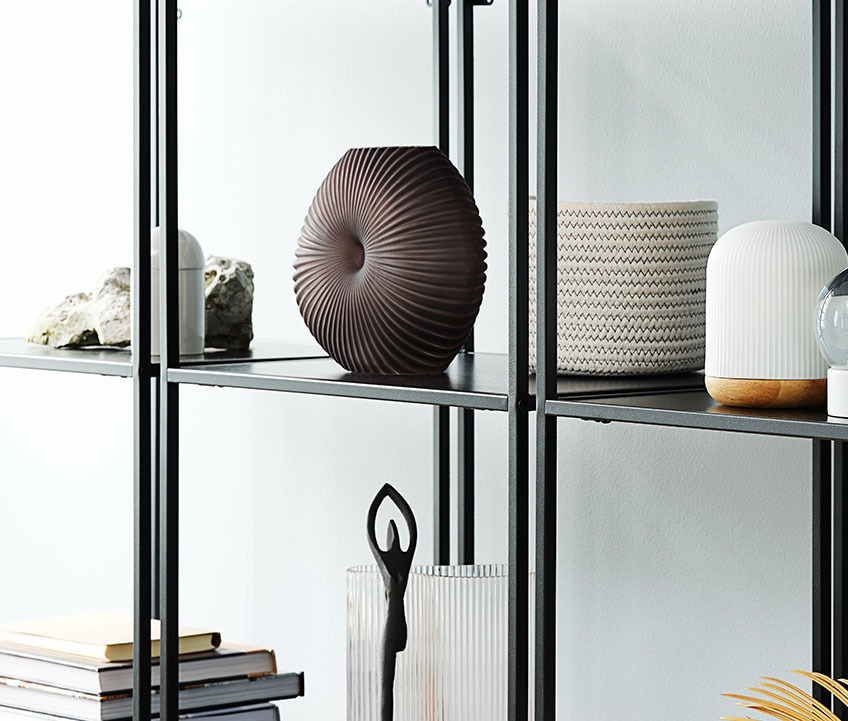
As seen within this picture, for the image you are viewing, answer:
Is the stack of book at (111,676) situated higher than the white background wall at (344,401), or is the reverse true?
the white background wall at (344,401)

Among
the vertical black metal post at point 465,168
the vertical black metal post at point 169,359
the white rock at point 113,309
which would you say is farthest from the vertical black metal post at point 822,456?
the white rock at point 113,309

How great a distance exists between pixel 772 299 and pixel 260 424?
113 cm

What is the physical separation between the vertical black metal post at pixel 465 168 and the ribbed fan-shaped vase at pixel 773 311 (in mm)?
628

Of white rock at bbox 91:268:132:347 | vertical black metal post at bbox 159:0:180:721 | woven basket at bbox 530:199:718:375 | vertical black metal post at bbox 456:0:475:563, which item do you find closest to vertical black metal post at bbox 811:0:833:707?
woven basket at bbox 530:199:718:375

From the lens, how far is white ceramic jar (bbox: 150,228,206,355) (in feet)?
4.66

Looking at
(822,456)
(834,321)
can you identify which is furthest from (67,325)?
(834,321)

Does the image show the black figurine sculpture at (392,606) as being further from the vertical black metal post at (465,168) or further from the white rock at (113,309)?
the white rock at (113,309)

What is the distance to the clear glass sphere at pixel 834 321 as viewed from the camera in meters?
0.89

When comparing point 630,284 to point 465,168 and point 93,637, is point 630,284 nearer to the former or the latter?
point 465,168

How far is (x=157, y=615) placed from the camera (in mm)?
1748

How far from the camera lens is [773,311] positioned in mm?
951

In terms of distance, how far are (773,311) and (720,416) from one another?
10cm

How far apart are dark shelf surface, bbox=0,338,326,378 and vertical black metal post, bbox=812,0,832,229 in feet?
1.99

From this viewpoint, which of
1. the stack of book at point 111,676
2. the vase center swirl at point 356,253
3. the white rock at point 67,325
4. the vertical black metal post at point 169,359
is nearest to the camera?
the vase center swirl at point 356,253
